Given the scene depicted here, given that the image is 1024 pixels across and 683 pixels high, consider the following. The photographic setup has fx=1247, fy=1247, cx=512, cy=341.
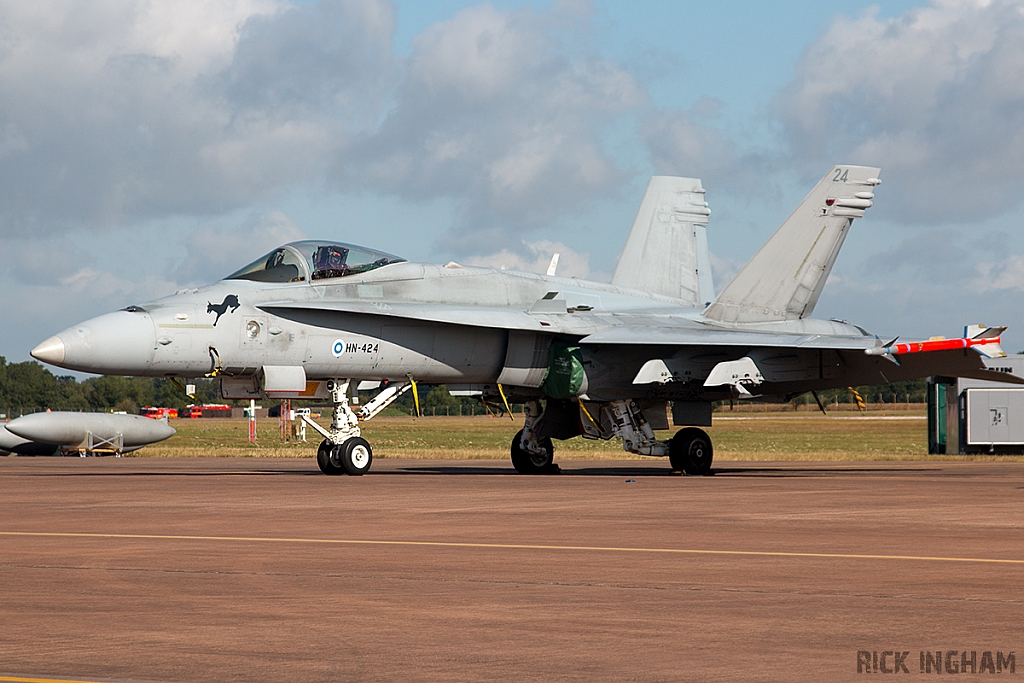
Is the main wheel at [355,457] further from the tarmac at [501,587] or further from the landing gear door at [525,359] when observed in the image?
the tarmac at [501,587]

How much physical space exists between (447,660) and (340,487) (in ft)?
35.7

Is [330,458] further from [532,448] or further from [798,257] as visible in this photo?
[798,257]

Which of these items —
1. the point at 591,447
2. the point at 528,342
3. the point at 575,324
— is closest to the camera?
the point at 575,324

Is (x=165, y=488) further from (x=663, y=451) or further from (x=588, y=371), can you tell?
(x=663, y=451)

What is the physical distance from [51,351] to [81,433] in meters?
17.0

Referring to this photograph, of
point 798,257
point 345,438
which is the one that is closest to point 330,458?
point 345,438

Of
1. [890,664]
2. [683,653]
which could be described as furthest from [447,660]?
[890,664]

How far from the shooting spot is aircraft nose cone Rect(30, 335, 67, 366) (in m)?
15.8

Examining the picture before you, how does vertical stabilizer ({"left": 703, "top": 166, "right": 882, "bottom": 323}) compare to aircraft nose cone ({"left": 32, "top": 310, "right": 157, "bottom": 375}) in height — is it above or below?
above

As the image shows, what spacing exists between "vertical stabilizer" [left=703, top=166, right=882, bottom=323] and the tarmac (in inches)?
306

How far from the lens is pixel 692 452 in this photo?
2044 centimetres

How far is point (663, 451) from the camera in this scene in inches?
814

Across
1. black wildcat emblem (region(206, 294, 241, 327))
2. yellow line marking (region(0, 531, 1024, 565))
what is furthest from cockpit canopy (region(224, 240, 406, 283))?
yellow line marking (region(0, 531, 1024, 565))

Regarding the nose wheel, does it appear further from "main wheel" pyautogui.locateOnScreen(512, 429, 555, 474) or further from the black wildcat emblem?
"main wheel" pyautogui.locateOnScreen(512, 429, 555, 474)
